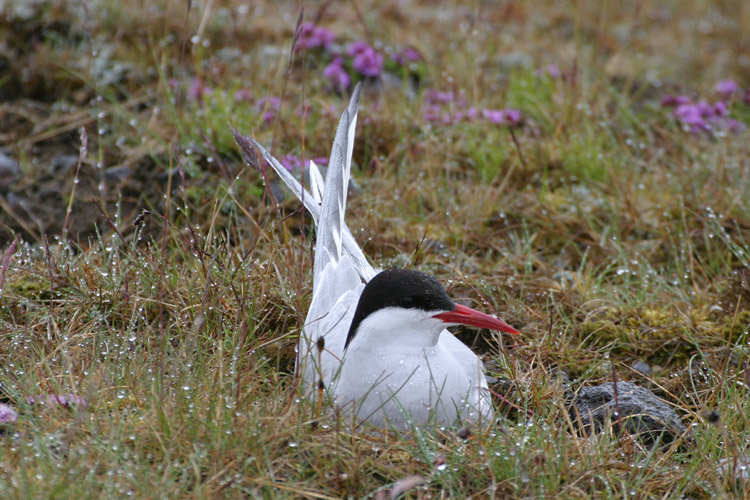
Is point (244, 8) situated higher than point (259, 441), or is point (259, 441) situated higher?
point (244, 8)

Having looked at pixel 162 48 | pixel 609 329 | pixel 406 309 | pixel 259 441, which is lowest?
pixel 609 329

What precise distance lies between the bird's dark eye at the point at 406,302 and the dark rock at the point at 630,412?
0.62 m

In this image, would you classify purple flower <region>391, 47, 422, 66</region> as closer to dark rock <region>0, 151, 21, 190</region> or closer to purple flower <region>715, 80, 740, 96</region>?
purple flower <region>715, 80, 740, 96</region>

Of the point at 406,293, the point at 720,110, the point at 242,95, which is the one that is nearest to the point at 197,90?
the point at 242,95

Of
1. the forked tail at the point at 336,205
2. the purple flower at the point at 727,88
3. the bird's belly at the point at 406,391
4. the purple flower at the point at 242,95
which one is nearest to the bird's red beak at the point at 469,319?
the bird's belly at the point at 406,391

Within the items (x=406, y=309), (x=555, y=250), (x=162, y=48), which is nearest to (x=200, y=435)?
(x=406, y=309)

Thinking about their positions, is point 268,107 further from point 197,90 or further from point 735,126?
point 735,126

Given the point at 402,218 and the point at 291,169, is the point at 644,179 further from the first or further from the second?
the point at 291,169

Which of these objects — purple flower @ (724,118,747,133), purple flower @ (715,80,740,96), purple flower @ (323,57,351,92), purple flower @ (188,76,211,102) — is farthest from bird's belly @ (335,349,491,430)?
purple flower @ (715,80,740,96)

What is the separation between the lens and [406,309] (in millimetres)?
2354

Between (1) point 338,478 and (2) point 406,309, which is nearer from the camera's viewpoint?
(1) point 338,478

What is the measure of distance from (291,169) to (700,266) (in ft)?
6.29

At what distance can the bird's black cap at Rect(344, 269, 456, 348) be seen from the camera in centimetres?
233

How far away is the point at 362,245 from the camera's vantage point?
3447 mm
